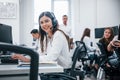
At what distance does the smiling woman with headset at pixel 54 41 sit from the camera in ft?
7.14

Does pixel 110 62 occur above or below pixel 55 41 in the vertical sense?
below

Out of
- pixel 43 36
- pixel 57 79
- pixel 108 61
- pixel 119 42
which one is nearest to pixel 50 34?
pixel 43 36

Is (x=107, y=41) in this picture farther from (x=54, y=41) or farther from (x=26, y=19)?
(x=26, y=19)

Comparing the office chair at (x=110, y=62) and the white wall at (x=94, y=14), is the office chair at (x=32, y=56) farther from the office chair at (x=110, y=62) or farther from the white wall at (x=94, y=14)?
the white wall at (x=94, y=14)

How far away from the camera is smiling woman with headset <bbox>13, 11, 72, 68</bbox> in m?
2.17

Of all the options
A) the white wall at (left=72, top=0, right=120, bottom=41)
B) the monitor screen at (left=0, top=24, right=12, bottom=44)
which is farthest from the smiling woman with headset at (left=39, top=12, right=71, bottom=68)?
the white wall at (left=72, top=0, right=120, bottom=41)

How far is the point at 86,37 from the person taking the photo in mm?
6145

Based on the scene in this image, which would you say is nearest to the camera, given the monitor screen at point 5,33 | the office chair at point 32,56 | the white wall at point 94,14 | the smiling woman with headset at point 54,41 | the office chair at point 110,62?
the office chair at point 32,56

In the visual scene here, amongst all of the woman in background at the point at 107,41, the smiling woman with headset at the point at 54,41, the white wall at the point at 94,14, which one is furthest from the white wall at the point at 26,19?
the smiling woman with headset at the point at 54,41

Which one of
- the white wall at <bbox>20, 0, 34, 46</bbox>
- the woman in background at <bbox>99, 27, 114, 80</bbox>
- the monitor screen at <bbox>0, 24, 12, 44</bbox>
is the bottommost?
the woman in background at <bbox>99, 27, 114, 80</bbox>

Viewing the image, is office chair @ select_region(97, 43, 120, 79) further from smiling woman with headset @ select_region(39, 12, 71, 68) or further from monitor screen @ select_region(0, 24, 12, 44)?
monitor screen @ select_region(0, 24, 12, 44)

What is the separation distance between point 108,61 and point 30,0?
3911 mm

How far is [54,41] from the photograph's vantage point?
→ 219cm

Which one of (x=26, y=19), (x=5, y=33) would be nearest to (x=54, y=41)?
(x=5, y=33)
